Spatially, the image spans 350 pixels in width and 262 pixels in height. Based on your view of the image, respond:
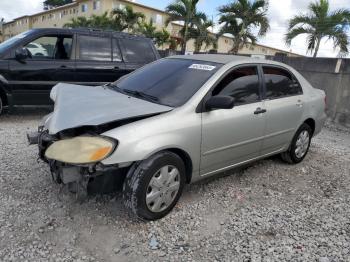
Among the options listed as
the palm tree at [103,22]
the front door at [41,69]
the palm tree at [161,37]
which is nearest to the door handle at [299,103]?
the front door at [41,69]

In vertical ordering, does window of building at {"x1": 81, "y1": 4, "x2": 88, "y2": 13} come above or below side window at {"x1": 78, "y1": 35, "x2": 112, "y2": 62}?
above

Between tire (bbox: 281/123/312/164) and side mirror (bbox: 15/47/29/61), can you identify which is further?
side mirror (bbox: 15/47/29/61)

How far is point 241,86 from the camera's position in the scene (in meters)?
4.25

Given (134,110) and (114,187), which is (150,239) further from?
(134,110)

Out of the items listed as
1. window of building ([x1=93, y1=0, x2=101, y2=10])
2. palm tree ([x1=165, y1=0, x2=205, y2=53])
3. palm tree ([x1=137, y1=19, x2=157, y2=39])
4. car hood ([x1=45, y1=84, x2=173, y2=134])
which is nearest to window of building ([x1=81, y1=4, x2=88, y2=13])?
window of building ([x1=93, y1=0, x2=101, y2=10])

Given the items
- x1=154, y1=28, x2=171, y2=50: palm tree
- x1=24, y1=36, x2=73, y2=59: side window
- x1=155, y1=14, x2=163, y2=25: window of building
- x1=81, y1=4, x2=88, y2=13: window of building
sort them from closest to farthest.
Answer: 1. x1=24, y1=36, x2=73, y2=59: side window
2. x1=154, y1=28, x2=171, y2=50: palm tree
3. x1=81, y1=4, x2=88, y2=13: window of building
4. x1=155, y1=14, x2=163, y2=25: window of building

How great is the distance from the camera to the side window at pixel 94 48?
7.15 m

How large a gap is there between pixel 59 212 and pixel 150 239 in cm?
98

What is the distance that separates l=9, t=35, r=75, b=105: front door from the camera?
6637 mm

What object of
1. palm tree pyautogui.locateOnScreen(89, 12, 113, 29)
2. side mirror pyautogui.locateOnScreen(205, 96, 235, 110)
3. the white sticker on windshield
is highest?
palm tree pyautogui.locateOnScreen(89, 12, 113, 29)

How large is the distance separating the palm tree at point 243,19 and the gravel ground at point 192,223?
1707 centimetres

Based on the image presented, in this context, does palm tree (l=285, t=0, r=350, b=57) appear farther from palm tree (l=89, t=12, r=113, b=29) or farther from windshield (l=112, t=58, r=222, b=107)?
palm tree (l=89, t=12, r=113, b=29)

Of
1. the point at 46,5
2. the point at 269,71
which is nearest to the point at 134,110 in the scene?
the point at 269,71

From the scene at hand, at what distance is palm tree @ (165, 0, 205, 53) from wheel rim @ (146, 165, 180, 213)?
2121cm
